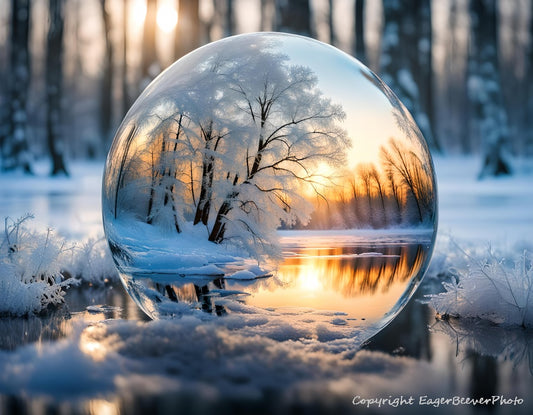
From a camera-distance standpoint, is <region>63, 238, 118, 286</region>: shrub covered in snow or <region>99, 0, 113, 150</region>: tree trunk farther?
<region>99, 0, 113, 150</region>: tree trunk

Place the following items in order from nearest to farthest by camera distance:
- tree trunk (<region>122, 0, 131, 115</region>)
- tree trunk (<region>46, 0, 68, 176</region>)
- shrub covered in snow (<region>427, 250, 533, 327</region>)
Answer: shrub covered in snow (<region>427, 250, 533, 327</region>)
tree trunk (<region>46, 0, 68, 176</region>)
tree trunk (<region>122, 0, 131, 115</region>)

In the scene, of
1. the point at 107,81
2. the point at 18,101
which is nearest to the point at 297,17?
the point at 18,101

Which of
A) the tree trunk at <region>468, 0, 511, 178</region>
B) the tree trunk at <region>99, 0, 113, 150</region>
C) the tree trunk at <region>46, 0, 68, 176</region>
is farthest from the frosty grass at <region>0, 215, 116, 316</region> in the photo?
the tree trunk at <region>99, 0, 113, 150</region>

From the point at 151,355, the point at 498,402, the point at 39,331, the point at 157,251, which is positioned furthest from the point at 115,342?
the point at 498,402

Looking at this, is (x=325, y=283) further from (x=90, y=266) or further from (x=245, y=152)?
(x=90, y=266)

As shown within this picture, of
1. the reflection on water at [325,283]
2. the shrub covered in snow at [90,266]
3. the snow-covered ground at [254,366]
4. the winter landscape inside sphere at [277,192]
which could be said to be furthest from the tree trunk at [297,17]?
the reflection on water at [325,283]

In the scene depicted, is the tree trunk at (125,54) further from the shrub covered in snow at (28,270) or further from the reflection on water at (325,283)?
the reflection on water at (325,283)

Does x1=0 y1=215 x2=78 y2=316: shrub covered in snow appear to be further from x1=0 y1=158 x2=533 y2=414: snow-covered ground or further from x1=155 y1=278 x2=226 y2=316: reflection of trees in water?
x1=155 y1=278 x2=226 y2=316: reflection of trees in water
